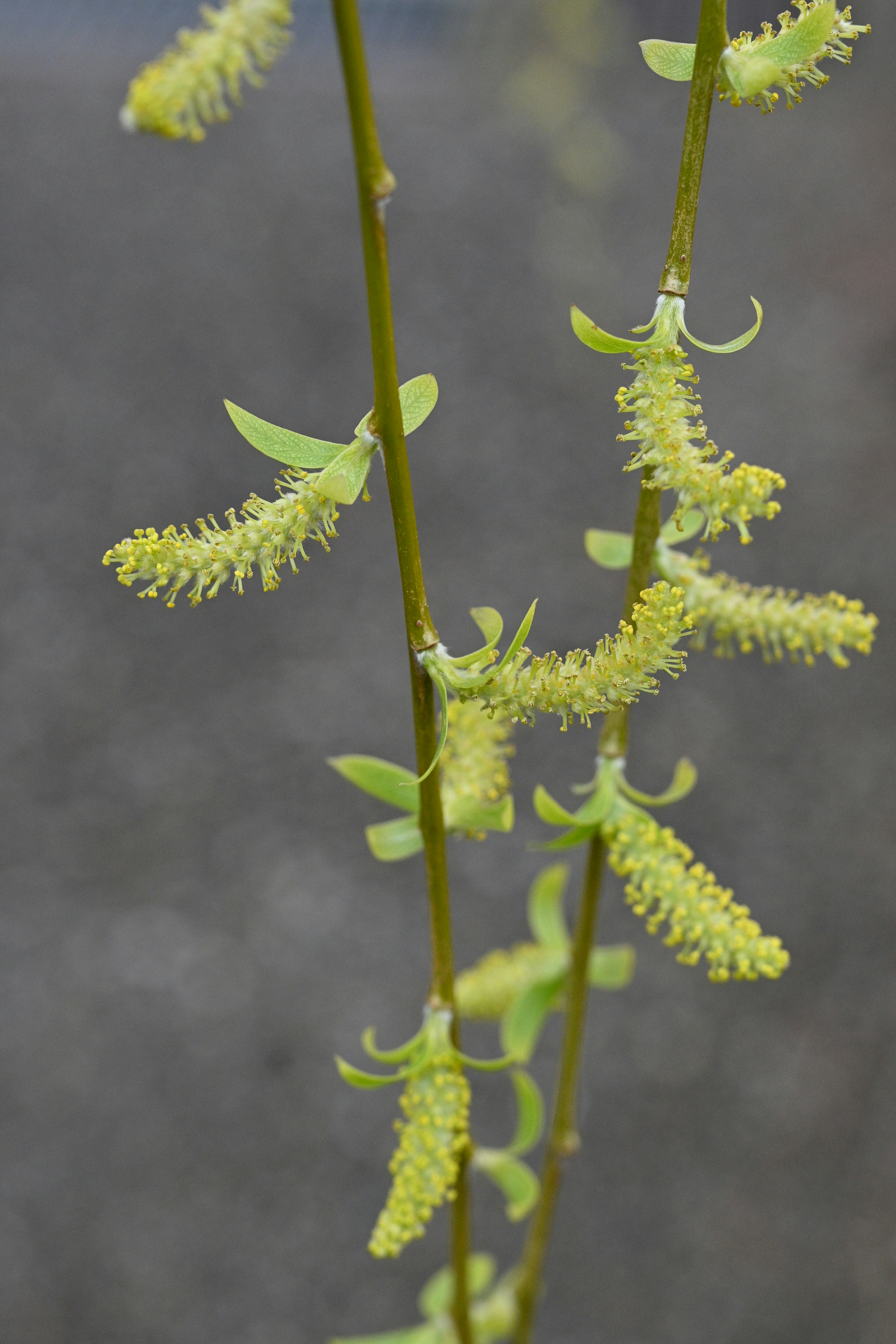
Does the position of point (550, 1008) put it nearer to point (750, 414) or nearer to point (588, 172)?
point (588, 172)

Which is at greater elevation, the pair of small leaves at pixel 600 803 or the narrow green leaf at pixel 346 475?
the narrow green leaf at pixel 346 475

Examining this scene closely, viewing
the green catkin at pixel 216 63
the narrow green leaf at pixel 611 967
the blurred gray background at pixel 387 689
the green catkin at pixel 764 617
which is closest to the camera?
the green catkin at pixel 216 63

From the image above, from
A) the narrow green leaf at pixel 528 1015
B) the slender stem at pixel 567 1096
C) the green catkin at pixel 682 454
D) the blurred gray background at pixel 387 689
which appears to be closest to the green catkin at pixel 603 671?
the green catkin at pixel 682 454

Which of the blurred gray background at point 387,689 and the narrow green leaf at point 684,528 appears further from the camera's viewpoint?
the blurred gray background at point 387,689

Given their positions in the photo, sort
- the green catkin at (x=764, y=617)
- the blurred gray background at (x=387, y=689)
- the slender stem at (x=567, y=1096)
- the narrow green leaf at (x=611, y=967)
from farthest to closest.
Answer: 1. the blurred gray background at (x=387, y=689)
2. the narrow green leaf at (x=611, y=967)
3. the slender stem at (x=567, y=1096)
4. the green catkin at (x=764, y=617)

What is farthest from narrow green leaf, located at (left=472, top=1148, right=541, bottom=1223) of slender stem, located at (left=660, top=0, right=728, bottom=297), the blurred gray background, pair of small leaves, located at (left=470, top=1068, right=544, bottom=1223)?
the blurred gray background

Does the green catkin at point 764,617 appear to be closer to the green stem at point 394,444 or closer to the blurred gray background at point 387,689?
the green stem at point 394,444
